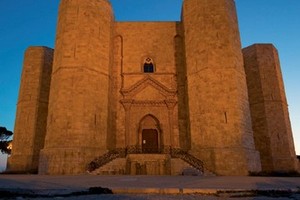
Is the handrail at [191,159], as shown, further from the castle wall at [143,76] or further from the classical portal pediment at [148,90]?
the classical portal pediment at [148,90]

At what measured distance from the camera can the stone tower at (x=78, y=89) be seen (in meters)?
14.5

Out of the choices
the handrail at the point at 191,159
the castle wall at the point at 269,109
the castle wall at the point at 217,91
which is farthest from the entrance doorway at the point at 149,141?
the castle wall at the point at 269,109

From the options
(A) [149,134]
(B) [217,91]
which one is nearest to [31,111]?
(A) [149,134]

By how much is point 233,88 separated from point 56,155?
11.3 metres

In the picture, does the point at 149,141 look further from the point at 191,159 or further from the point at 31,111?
the point at 31,111

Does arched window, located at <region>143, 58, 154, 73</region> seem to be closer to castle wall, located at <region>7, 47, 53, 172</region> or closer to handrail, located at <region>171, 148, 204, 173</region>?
handrail, located at <region>171, 148, 204, 173</region>

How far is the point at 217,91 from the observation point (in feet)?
52.5

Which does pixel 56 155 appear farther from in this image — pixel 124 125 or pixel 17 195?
pixel 17 195

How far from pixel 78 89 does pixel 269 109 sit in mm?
14785

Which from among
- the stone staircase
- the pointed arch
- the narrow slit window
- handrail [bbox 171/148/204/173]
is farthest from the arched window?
the stone staircase

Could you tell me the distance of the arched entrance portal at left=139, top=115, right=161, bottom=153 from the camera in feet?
58.5

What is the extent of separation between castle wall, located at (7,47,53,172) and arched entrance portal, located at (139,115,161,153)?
8.14 meters

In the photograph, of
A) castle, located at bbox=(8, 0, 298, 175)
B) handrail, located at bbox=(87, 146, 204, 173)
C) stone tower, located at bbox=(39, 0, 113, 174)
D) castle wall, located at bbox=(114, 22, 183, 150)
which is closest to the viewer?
handrail, located at bbox=(87, 146, 204, 173)

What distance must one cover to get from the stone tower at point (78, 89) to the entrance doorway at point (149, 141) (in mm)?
3239
